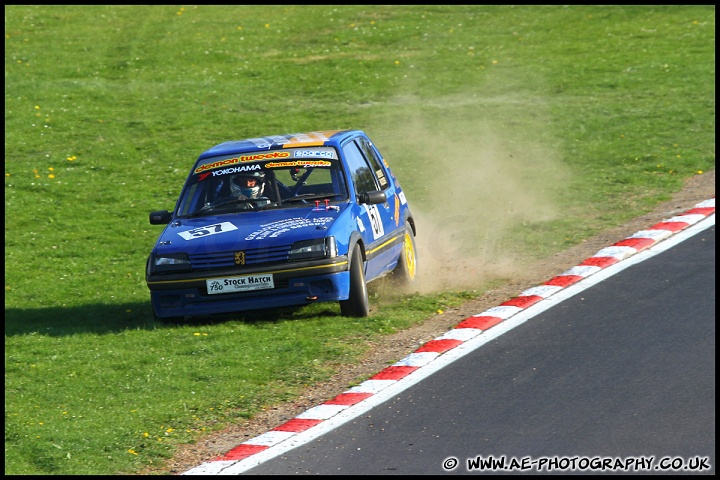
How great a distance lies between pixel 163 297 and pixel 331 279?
1.57 metres

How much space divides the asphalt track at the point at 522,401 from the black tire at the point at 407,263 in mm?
1735

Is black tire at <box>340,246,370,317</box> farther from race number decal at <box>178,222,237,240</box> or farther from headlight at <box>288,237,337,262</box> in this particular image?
race number decal at <box>178,222,237,240</box>

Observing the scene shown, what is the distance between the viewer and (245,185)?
11117 millimetres

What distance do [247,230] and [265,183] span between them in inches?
38.4

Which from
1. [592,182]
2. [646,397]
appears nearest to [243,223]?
[646,397]

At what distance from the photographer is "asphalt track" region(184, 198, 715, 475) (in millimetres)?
6805

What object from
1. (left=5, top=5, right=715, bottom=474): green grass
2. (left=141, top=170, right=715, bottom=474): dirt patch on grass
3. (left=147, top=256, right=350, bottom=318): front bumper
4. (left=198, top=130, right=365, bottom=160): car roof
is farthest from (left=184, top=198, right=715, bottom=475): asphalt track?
(left=198, top=130, right=365, bottom=160): car roof

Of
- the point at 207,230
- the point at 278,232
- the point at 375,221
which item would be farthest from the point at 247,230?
the point at 375,221

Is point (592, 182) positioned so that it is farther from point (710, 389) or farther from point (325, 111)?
point (710, 389)

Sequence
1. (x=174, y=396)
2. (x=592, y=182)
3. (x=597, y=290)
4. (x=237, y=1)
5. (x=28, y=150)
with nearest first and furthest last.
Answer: (x=174, y=396) → (x=597, y=290) → (x=592, y=182) → (x=28, y=150) → (x=237, y=1)

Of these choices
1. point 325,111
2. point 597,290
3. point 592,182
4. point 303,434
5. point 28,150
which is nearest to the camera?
point 303,434

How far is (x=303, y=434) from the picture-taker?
295 inches

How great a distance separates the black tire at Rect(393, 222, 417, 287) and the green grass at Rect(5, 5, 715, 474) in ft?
1.32

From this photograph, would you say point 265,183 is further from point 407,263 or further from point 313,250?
point 407,263
